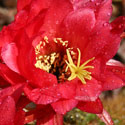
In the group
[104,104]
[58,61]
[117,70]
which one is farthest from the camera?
[104,104]

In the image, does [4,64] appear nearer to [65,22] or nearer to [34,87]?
[34,87]

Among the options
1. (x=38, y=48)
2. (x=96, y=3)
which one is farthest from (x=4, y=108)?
(x=96, y=3)

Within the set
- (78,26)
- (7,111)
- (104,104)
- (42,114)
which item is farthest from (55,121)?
(104,104)

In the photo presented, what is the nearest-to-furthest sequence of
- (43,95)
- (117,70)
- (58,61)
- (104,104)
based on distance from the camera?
(43,95), (117,70), (58,61), (104,104)

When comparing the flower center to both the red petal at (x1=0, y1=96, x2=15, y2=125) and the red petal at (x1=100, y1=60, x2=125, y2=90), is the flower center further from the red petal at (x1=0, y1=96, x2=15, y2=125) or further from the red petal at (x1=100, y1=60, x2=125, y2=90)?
the red petal at (x1=0, y1=96, x2=15, y2=125)

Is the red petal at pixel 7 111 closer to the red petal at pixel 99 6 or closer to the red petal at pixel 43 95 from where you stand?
the red petal at pixel 43 95

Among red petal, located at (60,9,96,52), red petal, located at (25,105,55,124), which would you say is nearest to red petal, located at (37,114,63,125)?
red petal, located at (25,105,55,124)

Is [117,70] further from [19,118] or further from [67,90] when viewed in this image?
[19,118]
